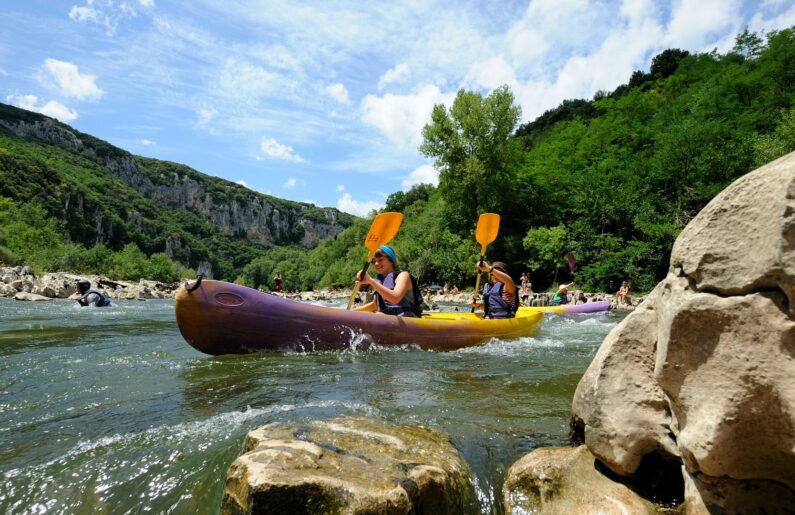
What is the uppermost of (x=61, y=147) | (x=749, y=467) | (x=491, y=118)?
(x=61, y=147)

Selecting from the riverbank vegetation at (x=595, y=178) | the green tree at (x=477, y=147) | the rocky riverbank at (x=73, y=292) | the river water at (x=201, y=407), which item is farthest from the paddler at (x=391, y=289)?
the green tree at (x=477, y=147)

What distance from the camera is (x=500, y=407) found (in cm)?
319

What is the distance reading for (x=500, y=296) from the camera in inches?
305

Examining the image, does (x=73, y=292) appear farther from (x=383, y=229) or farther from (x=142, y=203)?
(x=142, y=203)

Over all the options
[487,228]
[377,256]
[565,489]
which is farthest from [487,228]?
[565,489]

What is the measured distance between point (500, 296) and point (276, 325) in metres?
4.13

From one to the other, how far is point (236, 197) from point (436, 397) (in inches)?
5396

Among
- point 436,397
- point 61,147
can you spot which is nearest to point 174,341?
point 436,397

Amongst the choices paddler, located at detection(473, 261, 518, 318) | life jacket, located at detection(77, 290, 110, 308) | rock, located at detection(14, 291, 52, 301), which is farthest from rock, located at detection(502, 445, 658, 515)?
rock, located at detection(14, 291, 52, 301)

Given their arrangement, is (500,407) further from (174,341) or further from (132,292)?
(132,292)

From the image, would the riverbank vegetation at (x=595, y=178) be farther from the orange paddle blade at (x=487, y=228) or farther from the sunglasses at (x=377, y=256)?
the sunglasses at (x=377, y=256)

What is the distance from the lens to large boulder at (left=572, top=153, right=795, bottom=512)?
1.36 m

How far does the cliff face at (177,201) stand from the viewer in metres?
60.1

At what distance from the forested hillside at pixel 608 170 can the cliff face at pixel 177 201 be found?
1792 inches
